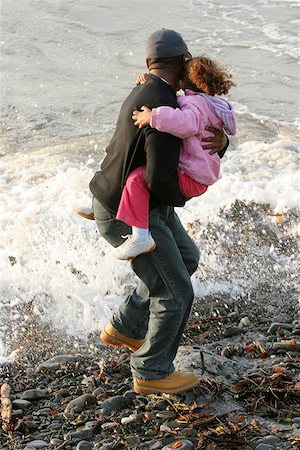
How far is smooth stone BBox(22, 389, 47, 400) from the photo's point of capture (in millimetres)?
5082

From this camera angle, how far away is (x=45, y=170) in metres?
10.1

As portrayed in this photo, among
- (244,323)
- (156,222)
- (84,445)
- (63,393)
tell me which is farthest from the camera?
(244,323)

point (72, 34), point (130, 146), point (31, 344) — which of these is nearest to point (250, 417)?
point (130, 146)

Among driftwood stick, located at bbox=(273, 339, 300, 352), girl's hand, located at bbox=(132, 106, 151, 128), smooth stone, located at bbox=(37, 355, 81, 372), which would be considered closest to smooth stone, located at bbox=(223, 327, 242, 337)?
driftwood stick, located at bbox=(273, 339, 300, 352)

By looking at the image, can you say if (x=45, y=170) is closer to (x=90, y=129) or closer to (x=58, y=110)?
(x=90, y=129)

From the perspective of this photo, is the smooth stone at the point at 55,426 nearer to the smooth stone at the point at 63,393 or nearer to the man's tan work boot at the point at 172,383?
the smooth stone at the point at 63,393

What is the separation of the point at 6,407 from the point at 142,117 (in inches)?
80.7

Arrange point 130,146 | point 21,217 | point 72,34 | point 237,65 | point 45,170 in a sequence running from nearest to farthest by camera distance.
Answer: point 130,146 → point 21,217 → point 45,170 → point 237,65 → point 72,34

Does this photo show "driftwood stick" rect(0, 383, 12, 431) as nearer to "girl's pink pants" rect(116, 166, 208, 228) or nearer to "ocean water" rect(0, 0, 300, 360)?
"ocean water" rect(0, 0, 300, 360)

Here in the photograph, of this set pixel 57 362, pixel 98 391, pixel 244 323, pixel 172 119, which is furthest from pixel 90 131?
pixel 172 119

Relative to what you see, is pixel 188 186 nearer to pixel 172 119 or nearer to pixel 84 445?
pixel 172 119

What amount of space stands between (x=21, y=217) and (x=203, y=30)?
34.5 feet

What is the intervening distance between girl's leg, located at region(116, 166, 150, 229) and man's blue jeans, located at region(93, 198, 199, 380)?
0.16 meters

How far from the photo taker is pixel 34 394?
5.09 m
